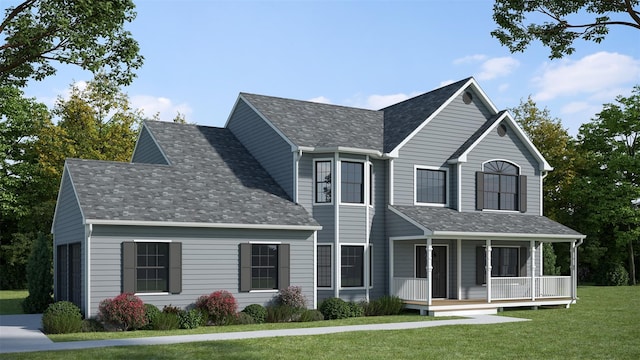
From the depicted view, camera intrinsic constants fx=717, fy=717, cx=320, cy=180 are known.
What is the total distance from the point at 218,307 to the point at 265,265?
8.53 ft

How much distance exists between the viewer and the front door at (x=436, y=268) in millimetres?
28062

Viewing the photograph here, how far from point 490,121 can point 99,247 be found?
16.8 meters

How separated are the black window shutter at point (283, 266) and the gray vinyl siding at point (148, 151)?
5.89m

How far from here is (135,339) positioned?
1844 cm

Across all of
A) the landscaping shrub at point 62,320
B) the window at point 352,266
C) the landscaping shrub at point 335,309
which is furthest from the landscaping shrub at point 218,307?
the window at point 352,266

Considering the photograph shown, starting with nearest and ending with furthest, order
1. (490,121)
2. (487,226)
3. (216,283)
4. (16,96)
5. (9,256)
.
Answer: (216,283) → (487,226) → (490,121) → (9,256) → (16,96)

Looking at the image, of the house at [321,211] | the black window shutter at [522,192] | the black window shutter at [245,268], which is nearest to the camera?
the house at [321,211]

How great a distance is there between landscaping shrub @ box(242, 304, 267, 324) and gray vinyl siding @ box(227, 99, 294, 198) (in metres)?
4.82

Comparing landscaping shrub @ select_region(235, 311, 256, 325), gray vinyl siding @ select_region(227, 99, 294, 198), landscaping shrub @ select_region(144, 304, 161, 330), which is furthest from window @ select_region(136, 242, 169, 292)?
gray vinyl siding @ select_region(227, 99, 294, 198)

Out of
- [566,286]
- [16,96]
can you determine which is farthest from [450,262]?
[16,96]

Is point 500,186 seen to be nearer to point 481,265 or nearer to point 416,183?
point 481,265

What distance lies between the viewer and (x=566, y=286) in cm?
2895

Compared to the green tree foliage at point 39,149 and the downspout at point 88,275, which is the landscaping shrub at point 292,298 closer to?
the downspout at point 88,275

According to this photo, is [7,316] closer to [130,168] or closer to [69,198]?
[69,198]
